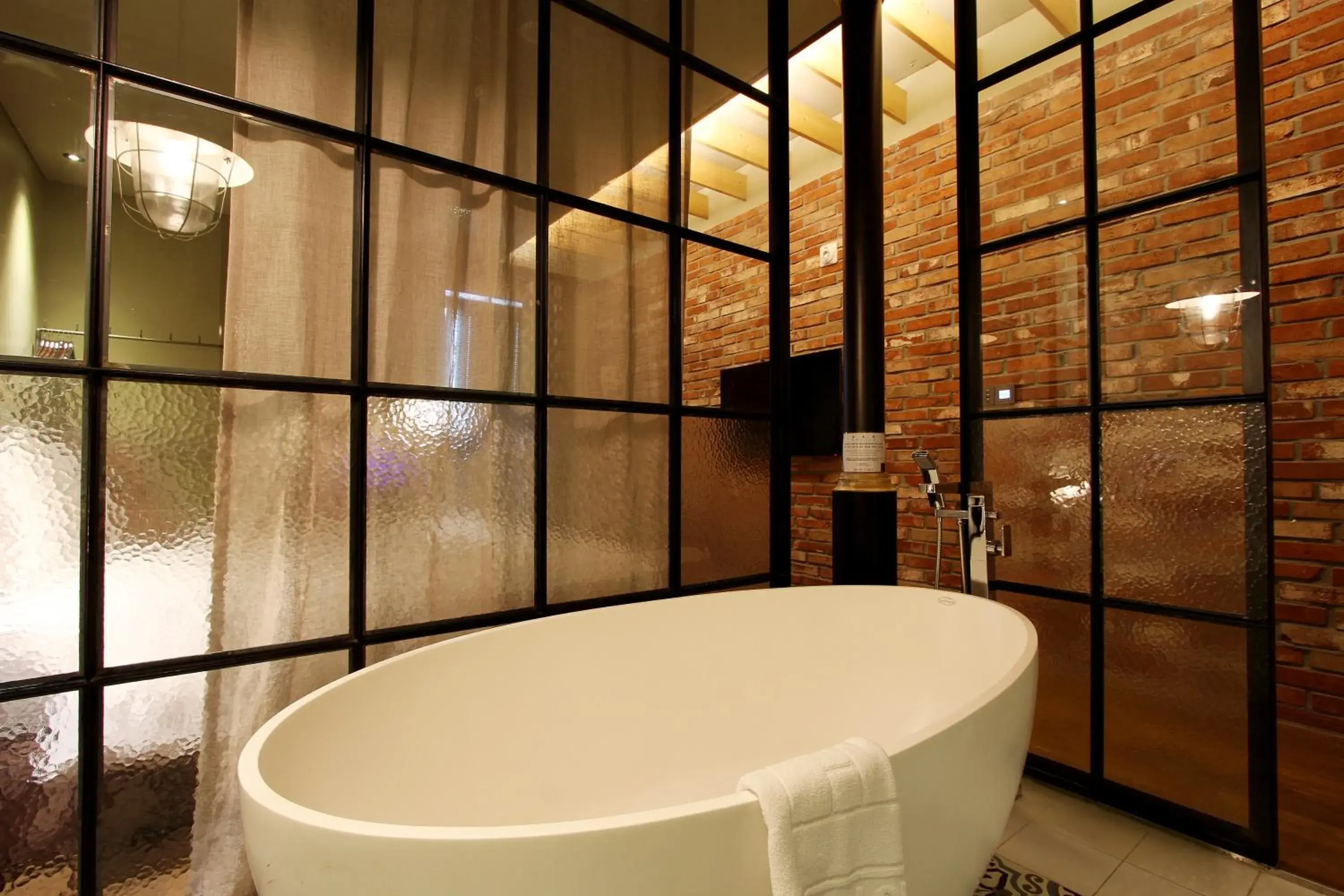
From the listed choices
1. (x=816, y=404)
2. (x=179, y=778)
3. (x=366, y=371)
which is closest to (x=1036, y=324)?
(x=816, y=404)

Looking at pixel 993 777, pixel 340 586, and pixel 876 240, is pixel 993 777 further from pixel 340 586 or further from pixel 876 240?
pixel 876 240

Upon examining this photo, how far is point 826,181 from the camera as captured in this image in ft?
10.4

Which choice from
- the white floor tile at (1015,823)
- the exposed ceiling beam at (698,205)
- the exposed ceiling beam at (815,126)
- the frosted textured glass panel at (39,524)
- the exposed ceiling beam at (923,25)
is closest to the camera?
the frosted textured glass panel at (39,524)

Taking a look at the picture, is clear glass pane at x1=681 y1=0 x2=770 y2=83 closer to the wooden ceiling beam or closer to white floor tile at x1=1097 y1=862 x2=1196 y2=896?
the wooden ceiling beam

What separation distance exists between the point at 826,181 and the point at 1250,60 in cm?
200

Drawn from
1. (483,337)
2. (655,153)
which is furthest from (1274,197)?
(483,337)

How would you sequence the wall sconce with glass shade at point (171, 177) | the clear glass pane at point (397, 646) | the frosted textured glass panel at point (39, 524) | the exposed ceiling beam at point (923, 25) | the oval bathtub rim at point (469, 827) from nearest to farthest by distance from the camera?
the oval bathtub rim at point (469, 827) → the frosted textured glass panel at point (39, 524) → the wall sconce with glass shade at point (171, 177) → the clear glass pane at point (397, 646) → the exposed ceiling beam at point (923, 25)

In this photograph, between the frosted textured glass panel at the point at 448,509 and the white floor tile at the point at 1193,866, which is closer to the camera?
the frosted textured glass panel at the point at 448,509

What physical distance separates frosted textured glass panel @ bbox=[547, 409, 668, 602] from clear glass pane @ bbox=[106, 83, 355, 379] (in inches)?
19.8

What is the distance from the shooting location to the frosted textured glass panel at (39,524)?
2.76 ft

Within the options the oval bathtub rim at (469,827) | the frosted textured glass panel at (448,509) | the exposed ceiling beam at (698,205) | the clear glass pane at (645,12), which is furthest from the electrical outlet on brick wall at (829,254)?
the oval bathtub rim at (469,827)

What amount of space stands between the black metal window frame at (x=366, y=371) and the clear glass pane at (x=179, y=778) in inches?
0.8

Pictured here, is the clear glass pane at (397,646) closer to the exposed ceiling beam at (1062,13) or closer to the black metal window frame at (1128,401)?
the black metal window frame at (1128,401)

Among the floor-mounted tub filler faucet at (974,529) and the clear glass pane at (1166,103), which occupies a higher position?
the clear glass pane at (1166,103)
